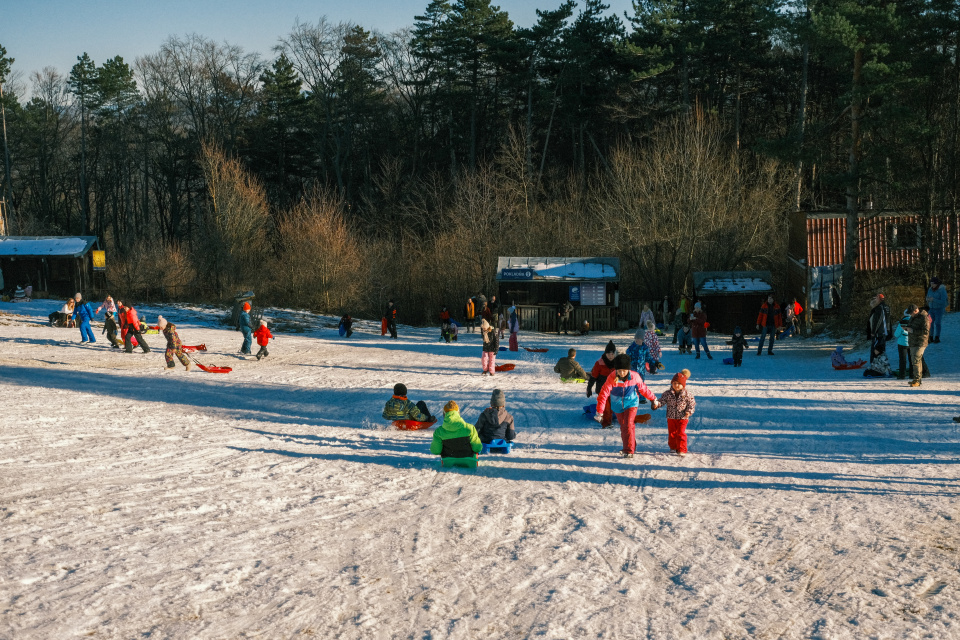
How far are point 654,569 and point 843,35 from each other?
21127 mm

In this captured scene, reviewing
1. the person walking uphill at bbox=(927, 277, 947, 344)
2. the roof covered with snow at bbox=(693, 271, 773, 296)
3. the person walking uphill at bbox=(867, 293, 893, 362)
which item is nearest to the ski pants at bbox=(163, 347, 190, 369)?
the person walking uphill at bbox=(867, 293, 893, 362)

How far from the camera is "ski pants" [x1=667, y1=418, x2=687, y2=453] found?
1002 centimetres

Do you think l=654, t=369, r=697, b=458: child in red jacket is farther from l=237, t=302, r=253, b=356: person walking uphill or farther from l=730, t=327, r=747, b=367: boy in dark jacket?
l=237, t=302, r=253, b=356: person walking uphill

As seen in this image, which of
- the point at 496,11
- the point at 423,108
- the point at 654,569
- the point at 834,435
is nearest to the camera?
the point at 654,569

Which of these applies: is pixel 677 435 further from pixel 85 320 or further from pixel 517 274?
pixel 517 274

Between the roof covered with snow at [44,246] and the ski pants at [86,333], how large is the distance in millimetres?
16430

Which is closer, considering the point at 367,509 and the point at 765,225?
the point at 367,509

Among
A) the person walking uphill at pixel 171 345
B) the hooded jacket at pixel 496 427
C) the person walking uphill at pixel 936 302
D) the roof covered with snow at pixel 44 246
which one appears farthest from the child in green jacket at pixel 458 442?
the roof covered with snow at pixel 44 246

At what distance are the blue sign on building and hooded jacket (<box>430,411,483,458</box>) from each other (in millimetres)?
22012

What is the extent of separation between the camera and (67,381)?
1612 centimetres

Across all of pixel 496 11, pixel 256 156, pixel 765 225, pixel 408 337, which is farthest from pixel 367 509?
pixel 256 156

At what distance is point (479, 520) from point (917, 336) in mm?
10450

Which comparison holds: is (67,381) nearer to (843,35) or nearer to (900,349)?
(900,349)

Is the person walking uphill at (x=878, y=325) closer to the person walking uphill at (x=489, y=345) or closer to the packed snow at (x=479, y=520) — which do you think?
the packed snow at (x=479, y=520)
